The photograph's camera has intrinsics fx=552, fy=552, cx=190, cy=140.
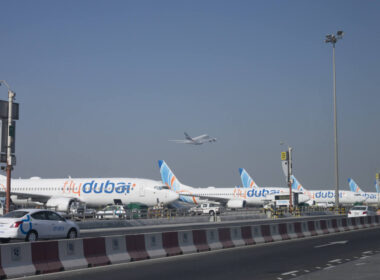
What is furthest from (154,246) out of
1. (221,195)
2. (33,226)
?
(221,195)

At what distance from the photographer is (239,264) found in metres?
15.5

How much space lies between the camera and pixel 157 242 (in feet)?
57.6

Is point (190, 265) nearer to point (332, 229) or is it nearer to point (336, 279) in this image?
point (336, 279)

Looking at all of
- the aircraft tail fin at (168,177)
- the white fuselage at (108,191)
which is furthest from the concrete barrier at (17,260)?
the aircraft tail fin at (168,177)

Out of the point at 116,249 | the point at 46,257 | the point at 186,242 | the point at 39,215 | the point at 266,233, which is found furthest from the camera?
the point at 266,233

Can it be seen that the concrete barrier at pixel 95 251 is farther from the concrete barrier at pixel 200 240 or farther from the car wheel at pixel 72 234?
the car wheel at pixel 72 234

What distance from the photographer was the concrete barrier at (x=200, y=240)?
63.5 ft

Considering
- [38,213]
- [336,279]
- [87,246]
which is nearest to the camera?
[336,279]

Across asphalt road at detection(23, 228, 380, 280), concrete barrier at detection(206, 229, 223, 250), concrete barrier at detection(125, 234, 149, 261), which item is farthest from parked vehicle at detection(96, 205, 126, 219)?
concrete barrier at detection(125, 234, 149, 261)

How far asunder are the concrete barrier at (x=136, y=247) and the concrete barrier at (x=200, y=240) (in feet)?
9.60

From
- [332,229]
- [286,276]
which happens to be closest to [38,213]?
[286,276]

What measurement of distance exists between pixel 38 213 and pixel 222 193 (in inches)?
2773

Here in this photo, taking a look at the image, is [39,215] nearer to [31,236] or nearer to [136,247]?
[31,236]

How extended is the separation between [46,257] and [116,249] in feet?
8.78
